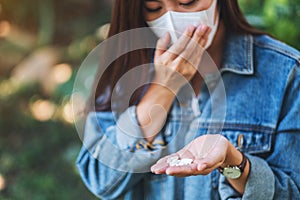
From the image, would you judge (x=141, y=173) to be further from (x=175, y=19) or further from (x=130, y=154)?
(x=175, y=19)

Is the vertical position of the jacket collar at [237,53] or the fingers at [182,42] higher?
the fingers at [182,42]

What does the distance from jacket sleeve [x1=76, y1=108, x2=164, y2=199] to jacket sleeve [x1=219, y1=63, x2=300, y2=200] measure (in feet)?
0.46

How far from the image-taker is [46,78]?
8.14 feet

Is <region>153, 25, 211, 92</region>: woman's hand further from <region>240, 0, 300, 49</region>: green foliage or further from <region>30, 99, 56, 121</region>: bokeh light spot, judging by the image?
<region>30, 99, 56, 121</region>: bokeh light spot

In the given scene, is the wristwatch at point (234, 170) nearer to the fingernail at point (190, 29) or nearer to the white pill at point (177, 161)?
the white pill at point (177, 161)

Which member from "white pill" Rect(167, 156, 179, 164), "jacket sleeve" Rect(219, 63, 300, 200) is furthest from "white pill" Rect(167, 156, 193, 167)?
"jacket sleeve" Rect(219, 63, 300, 200)

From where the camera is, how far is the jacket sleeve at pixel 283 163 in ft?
2.91

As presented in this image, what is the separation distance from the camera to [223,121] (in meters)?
0.94

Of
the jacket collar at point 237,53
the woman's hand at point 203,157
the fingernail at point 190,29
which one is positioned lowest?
the woman's hand at point 203,157

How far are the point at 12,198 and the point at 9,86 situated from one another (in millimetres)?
686

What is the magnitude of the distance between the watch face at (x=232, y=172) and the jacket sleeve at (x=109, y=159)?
0.13m

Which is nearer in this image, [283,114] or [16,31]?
[283,114]

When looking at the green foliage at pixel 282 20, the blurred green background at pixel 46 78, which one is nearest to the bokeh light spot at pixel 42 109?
the blurred green background at pixel 46 78

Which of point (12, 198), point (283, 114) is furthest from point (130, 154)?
point (12, 198)
